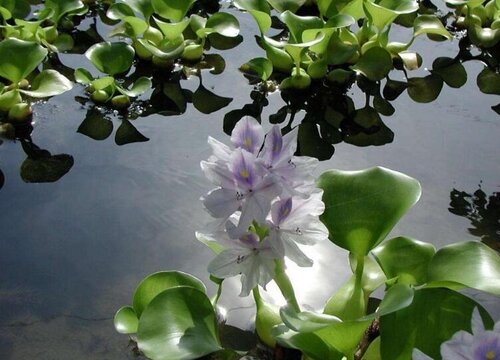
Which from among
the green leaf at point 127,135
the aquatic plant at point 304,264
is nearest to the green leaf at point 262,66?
the green leaf at point 127,135

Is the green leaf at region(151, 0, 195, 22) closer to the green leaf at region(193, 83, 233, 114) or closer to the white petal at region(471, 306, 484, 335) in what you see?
the green leaf at region(193, 83, 233, 114)

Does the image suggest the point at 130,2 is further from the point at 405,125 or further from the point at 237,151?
the point at 237,151

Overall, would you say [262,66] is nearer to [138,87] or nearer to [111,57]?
[138,87]

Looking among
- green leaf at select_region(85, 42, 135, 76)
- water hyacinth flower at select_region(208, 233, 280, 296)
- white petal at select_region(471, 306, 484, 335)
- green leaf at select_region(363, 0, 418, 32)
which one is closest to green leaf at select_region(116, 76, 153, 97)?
green leaf at select_region(85, 42, 135, 76)

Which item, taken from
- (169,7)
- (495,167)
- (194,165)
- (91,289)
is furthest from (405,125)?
(91,289)

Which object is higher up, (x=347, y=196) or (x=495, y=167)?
(x=347, y=196)

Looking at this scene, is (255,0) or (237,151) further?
(255,0)
